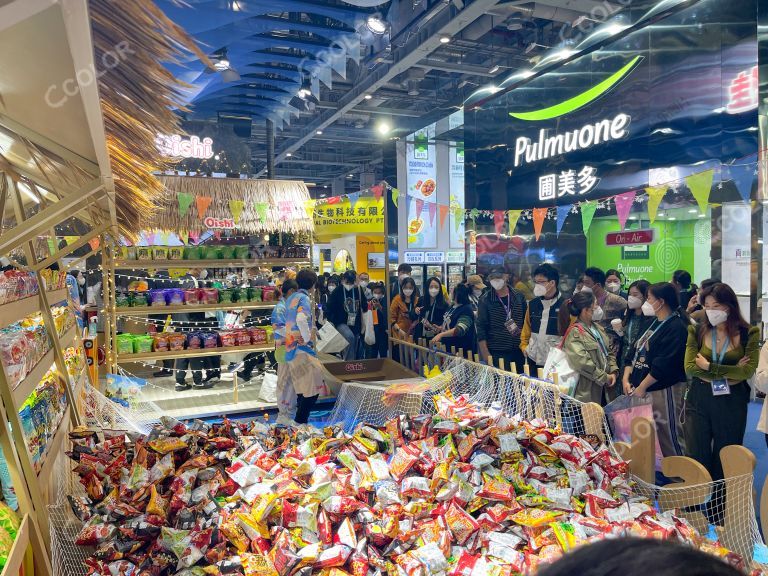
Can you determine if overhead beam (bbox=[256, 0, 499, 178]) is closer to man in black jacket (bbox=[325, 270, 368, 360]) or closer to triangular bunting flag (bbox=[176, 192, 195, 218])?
man in black jacket (bbox=[325, 270, 368, 360])

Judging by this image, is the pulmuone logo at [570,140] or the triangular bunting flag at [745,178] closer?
the triangular bunting flag at [745,178]

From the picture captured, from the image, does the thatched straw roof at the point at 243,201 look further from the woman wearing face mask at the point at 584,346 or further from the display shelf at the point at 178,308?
the woman wearing face mask at the point at 584,346

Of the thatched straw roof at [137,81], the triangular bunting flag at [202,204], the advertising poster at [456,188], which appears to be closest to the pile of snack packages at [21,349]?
the thatched straw roof at [137,81]

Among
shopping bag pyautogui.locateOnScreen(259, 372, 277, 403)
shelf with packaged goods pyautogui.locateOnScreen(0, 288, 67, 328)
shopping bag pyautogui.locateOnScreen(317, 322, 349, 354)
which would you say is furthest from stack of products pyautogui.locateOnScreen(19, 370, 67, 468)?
shopping bag pyautogui.locateOnScreen(317, 322, 349, 354)

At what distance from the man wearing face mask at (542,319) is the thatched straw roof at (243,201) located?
3222 millimetres

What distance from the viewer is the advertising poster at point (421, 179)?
46.9 ft

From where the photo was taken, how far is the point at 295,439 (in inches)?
130

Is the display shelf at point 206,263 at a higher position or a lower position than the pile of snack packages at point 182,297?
higher

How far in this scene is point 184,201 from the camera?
658 centimetres

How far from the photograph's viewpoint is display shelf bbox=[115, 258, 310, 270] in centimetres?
631

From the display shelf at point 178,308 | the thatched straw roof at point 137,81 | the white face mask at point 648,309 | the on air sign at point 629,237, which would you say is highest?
the thatched straw roof at point 137,81

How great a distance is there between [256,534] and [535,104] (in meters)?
6.66

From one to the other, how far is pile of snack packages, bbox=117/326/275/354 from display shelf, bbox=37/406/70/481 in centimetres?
343

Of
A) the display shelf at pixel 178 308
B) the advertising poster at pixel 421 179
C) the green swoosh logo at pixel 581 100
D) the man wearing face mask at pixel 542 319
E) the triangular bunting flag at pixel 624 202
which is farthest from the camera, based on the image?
the advertising poster at pixel 421 179
